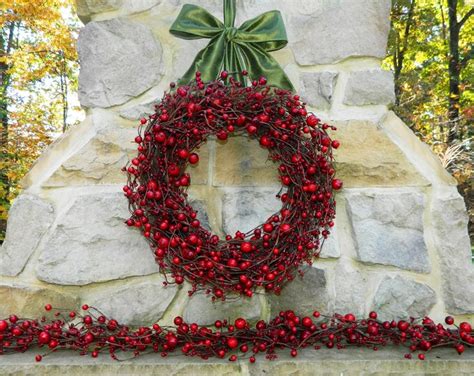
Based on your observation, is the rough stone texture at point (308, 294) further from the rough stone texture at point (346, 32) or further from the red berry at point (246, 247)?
the rough stone texture at point (346, 32)

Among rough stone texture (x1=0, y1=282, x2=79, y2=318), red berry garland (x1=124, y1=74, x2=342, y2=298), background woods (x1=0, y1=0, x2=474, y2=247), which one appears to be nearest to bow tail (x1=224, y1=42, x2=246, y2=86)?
red berry garland (x1=124, y1=74, x2=342, y2=298)

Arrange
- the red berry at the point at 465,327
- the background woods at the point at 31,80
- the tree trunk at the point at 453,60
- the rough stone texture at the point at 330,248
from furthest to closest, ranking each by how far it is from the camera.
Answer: the tree trunk at the point at 453,60, the background woods at the point at 31,80, the rough stone texture at the point at 330,248, the red berry at the point at 465,327

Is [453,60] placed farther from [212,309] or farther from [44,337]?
[44,337]

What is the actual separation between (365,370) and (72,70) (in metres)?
6.82

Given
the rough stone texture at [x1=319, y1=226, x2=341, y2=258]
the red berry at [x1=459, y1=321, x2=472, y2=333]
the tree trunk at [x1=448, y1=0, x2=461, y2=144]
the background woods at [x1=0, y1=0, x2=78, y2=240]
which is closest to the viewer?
the red berry at [x1=459, y1=321, x2=472, y2=333]

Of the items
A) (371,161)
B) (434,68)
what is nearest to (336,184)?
(371,161)

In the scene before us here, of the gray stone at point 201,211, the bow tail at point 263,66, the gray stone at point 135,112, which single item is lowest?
the gray stone at point 201,211

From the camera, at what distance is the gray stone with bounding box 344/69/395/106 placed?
1.27m

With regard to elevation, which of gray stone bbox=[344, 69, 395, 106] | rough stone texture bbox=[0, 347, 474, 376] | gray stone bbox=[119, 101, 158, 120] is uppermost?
gray stone bbox=[344, 69, 395, 106]

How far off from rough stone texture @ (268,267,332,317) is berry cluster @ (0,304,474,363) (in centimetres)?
5

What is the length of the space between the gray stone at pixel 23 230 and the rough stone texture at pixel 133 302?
0.79ft

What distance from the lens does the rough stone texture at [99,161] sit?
1.22m

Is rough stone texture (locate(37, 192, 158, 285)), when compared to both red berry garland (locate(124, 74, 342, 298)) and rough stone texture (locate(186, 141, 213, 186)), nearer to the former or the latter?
red berry garland (locate(124, 74, 342, 298))

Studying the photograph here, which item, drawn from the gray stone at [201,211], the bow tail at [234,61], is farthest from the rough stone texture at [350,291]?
the bow tail at [234,61]
